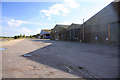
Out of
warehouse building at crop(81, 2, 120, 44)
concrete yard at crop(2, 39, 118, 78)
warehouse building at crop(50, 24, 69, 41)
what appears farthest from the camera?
warehouse building at crop(50, 24, 69, 41)

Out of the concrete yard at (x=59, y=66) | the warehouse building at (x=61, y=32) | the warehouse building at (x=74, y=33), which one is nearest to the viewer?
the concrete yard at (x=59, y=66)

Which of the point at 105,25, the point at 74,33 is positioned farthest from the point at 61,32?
the point at 105,25

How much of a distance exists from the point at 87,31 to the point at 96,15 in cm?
414

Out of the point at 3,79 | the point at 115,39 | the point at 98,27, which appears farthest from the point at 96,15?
the point at 3,79

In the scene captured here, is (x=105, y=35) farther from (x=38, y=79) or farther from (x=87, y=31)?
(x=38, y=79)

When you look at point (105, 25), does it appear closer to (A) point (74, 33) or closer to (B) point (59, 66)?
(A) point (74, 33)

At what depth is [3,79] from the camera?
11.9ft

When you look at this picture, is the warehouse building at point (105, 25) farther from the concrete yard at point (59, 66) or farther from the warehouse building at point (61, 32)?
the warehouse building at point (61, 32)

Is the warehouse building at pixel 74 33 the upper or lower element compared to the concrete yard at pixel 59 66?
upper

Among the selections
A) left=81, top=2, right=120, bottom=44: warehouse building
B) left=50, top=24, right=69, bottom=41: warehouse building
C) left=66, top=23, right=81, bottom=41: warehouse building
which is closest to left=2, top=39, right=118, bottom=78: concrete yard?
left=81, top=2, right=120, bottom=44: warehouse building

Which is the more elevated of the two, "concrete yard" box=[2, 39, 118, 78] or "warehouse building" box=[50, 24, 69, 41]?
"warehouse building" box=[50, 24, 69, 41]

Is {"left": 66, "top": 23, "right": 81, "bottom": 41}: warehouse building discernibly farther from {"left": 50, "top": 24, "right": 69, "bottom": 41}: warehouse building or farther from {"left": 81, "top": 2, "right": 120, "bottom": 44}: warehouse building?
{"left": 81, "top": 2, "right": 120, "bottom": 44}: warehouse building

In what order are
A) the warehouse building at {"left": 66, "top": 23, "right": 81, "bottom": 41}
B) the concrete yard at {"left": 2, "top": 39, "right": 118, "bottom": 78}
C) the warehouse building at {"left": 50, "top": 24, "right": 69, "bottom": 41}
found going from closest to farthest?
the concrete yard at {"left": 2, "top": 39, "right": 118, "bottom": 78} → the warehouse building at {"left": 66, "top": 23, "right": 81, "bottom": 41} → the warehouse building at {"left": 50, "top": 24, "right": 69, "bottom": 41}

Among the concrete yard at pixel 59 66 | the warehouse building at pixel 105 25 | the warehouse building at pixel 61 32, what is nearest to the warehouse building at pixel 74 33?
the warehouse building at pixel 61 32
